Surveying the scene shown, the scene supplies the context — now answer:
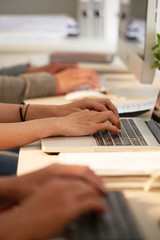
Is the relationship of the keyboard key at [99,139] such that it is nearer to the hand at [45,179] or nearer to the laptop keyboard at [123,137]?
the laptop keyboard at [123,137]

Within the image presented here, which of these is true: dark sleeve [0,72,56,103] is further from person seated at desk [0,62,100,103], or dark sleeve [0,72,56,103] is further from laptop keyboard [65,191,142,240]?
laptop keyboard [65,191,142,240]

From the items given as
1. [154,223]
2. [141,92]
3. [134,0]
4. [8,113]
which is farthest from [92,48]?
[154,223]

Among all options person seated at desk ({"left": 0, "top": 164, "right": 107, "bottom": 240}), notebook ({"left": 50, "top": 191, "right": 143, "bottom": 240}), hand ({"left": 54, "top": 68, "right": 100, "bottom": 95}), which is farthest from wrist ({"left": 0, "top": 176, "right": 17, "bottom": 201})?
hand ({"left": 54, "top": 68, "right": 100, "bottom": 95})

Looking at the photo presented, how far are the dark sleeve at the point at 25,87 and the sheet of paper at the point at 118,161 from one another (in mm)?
640

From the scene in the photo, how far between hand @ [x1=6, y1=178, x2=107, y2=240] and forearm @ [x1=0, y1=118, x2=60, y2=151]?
420mm

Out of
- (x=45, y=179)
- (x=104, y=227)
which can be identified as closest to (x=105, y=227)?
(x=104, y=227)

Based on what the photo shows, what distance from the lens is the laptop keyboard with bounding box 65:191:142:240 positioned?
1.80 ft

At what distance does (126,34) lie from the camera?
200 centimetres

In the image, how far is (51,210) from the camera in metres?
0.54

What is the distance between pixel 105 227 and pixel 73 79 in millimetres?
1157

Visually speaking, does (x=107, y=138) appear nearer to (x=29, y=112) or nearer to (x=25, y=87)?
(x=29, y=112)

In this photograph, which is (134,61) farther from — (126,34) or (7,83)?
(7,83)

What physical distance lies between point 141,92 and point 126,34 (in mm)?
520

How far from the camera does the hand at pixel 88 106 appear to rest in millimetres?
1146
